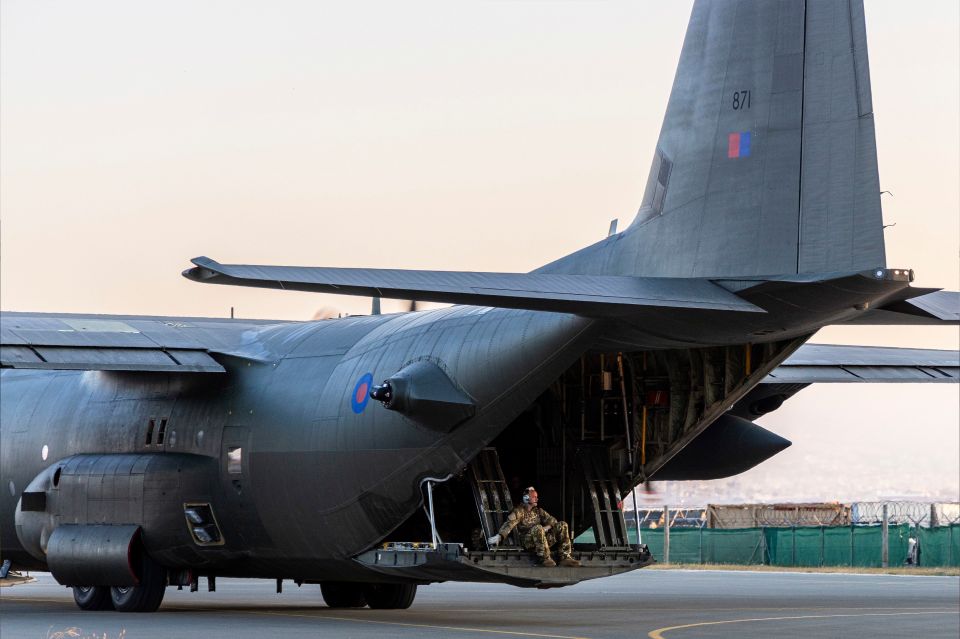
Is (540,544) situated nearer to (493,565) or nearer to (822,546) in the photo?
(493,565)

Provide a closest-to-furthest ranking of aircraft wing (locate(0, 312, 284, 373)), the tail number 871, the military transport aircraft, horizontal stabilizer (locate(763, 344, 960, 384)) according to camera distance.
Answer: the military transport aircraft, the tail number 871, aircraft wing (locate(0, 312, 284, 373)), horizontal stabilizer (locate(763, 344, 960, 384))

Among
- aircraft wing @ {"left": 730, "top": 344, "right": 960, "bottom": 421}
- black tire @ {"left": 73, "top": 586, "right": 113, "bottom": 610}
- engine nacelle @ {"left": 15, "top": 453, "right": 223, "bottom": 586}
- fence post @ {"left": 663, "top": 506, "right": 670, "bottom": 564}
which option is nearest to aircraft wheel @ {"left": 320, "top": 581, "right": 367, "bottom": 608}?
engine nacelle @ {"left": 15, "top": 453, "right": 223, "bottom": 586}

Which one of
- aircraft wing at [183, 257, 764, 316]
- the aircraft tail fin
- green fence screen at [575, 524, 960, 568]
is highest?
the aircraft tail fin

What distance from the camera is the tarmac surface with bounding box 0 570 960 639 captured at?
20109 millimetres

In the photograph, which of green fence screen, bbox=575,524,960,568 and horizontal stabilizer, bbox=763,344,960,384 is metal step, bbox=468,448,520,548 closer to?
horizontal stabilizer, bbox=763,344,960,384

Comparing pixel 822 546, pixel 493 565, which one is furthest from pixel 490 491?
pixel 822 546

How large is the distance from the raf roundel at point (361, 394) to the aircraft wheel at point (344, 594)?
570 cm

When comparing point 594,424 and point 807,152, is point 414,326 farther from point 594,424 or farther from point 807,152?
point 807,152

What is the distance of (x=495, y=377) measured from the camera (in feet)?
66.2

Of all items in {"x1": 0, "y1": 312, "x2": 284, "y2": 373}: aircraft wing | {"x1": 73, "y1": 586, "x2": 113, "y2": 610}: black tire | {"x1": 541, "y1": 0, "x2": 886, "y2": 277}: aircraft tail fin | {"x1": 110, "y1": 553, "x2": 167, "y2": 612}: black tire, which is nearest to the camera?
{"x1": 541, "y1": 0, "x2": 886, "y2": 277}: aircraft tail fin

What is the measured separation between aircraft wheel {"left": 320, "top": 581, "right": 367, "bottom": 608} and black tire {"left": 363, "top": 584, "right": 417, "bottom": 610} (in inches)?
15.7

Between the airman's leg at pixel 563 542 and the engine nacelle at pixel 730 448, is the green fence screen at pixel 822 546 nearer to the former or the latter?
the engine nacelle at pixel 730 448

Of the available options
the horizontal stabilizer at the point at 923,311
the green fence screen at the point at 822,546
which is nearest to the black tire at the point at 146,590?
the horizontal stabilizer at the point at 923,311

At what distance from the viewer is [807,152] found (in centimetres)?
1800
